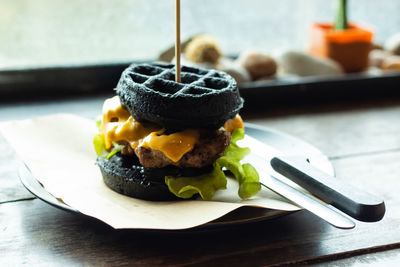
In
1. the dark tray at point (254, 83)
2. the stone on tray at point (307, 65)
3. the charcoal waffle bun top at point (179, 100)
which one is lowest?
the dark tray at point (254, 83)

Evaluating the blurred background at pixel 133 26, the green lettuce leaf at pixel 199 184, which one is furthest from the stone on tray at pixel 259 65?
the green lettuce leaf at pixel 199 184

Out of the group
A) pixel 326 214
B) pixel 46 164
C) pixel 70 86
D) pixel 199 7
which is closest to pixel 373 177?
pixel 326 214

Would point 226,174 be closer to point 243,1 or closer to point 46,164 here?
point 46,164

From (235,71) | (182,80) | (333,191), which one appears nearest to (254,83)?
(235,71)

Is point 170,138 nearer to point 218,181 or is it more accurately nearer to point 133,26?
point 218,181

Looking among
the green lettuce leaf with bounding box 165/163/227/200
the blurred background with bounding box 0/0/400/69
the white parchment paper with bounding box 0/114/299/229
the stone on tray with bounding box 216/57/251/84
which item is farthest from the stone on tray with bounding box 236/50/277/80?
the green lettuce leaf with bounding box 165/163/227/200

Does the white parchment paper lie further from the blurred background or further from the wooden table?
the blurred background

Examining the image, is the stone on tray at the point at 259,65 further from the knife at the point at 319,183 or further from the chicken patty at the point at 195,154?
the chicken patty at the point at 195,154
